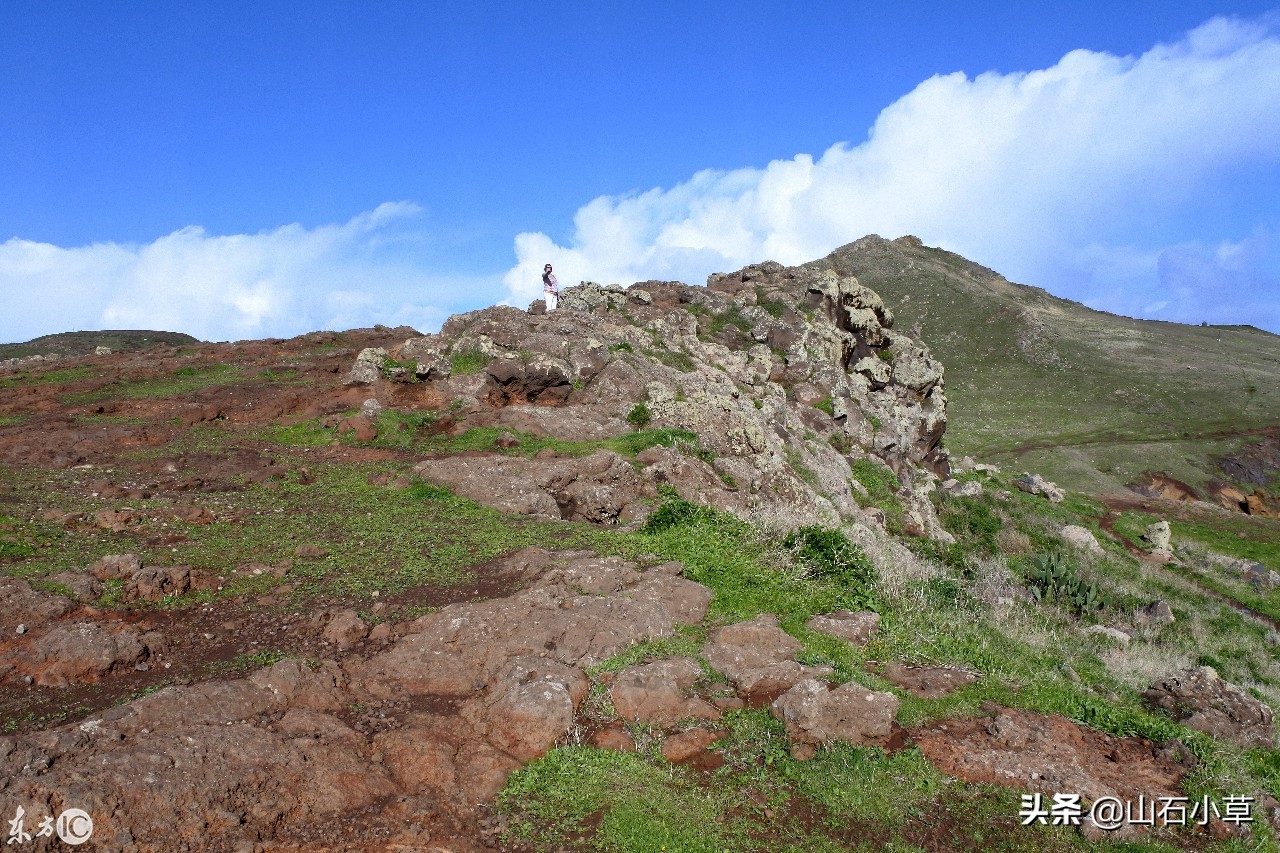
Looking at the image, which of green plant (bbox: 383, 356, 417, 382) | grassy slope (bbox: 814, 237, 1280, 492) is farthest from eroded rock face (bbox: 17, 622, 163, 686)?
grassy slope (bbox: 814, 237, 1280, 492)

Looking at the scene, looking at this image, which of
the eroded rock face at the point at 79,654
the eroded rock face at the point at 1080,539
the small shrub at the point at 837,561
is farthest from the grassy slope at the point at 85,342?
the eroded rock face at the point at 1080,539

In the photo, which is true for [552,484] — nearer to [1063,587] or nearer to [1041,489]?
[1063,587]

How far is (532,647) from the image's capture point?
28.9 feet

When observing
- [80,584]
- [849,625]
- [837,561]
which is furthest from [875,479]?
[80,584]

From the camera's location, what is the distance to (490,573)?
1084cm

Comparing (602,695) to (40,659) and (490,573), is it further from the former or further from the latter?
(40,659)

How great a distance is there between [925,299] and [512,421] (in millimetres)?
93194

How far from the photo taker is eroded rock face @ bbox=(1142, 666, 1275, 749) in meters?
8.37

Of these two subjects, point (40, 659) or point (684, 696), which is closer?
point (40, 659)

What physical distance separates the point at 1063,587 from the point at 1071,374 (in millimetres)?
68732

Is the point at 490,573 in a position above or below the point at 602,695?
above

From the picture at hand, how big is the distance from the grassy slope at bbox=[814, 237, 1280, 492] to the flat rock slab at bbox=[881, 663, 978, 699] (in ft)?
155

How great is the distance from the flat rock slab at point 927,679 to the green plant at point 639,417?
10358mm

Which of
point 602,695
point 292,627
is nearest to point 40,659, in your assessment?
point 292,627
